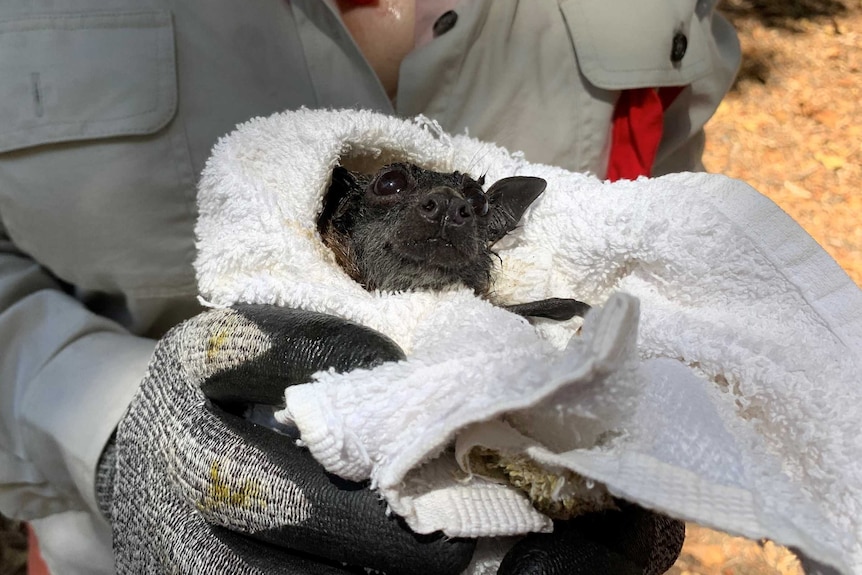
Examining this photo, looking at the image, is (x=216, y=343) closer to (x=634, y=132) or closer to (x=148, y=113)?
(x=148, y=113)

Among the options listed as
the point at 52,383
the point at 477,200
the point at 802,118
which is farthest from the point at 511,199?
the point at 802,118

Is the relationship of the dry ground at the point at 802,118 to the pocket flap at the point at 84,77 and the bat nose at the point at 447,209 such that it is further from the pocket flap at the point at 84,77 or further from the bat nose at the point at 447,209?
the pocket flap at the point at 84,77

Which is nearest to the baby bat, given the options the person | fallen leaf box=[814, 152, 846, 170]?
the person

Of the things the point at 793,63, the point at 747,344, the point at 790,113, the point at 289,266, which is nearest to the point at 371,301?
the point at 289,266

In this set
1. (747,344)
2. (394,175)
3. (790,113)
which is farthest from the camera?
(790,113)

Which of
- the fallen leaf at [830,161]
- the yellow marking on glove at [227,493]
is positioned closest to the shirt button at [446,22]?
the yellow marking on glove at [227,493]

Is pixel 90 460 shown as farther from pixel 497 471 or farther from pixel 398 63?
pixel 398 63

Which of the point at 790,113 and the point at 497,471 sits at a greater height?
the point at 497,471
